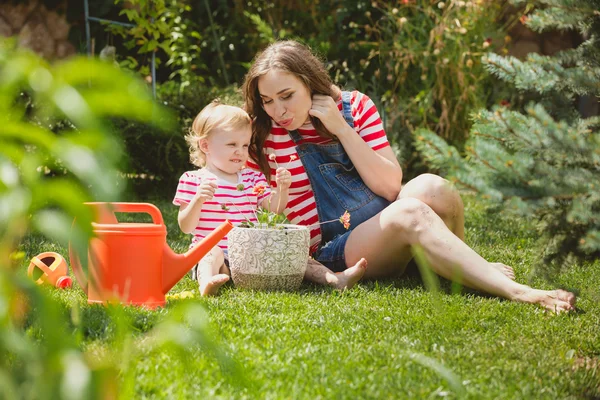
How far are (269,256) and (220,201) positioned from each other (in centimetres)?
53

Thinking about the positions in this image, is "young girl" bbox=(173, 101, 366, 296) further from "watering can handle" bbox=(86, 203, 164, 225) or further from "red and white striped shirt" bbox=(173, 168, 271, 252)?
"watering can handle" bbox=(86, 203, 164, 225)

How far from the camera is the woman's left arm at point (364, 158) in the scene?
292cm

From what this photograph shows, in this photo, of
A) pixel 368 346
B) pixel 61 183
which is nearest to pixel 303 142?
pixel 368 346

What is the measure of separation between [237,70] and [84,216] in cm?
605

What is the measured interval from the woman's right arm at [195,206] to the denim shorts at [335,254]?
0.54m

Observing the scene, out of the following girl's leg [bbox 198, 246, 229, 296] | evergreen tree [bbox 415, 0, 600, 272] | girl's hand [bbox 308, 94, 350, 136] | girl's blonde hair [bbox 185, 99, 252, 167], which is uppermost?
evergreen tree [bbox 415, 0, 600, 272]

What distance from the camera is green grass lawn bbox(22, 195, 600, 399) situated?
1586 millimetres

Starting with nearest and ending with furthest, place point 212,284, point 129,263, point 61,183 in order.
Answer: point 61,183
point 129,263
point 212,284

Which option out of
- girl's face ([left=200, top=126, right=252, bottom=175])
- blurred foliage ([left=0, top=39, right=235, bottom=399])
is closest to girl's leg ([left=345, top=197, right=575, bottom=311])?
girl's face ([left=200, top=126, right=252, bottom=175])

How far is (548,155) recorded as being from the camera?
1587 mm

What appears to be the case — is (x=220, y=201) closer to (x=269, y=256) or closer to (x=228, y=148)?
(x=228, y=148)

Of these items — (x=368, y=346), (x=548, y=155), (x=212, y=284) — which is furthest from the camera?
(x=212, y=284)

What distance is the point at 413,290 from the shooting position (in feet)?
8.86

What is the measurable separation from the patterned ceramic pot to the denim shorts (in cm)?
25
